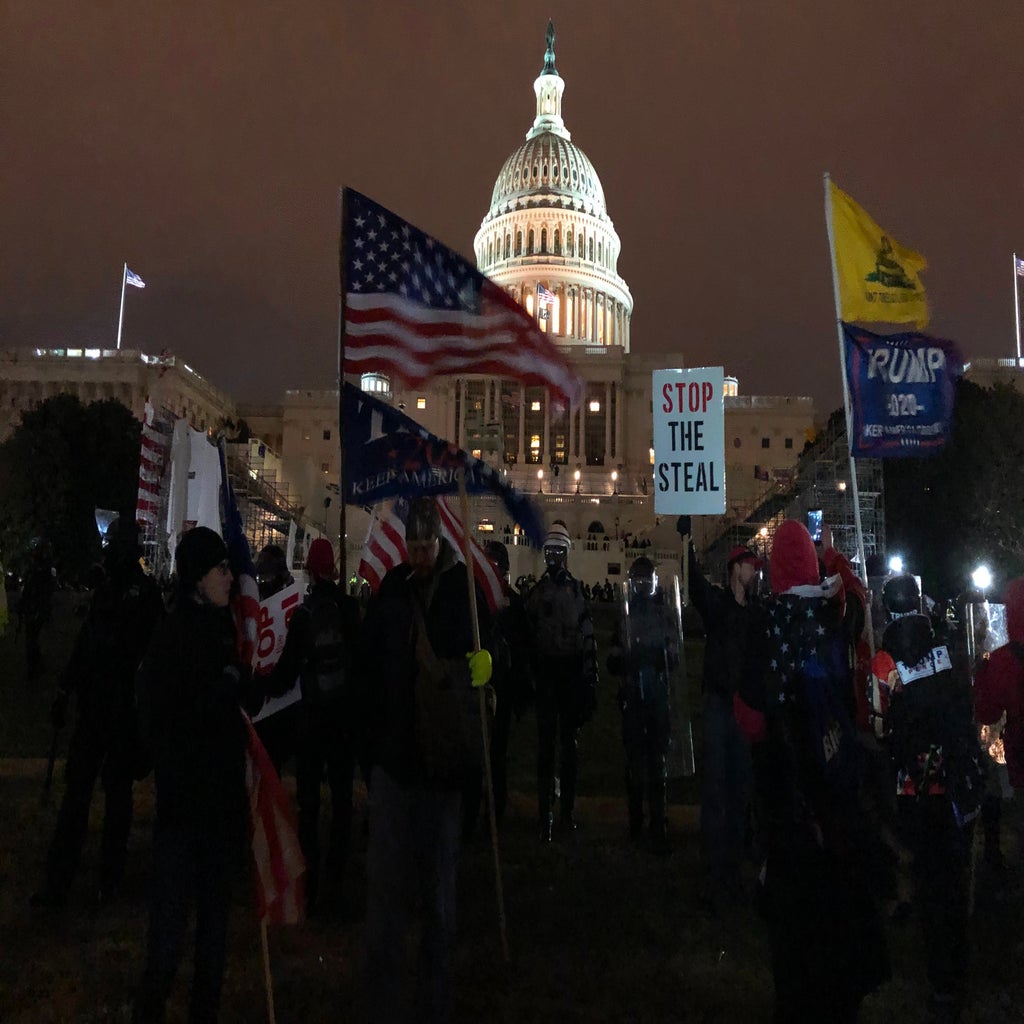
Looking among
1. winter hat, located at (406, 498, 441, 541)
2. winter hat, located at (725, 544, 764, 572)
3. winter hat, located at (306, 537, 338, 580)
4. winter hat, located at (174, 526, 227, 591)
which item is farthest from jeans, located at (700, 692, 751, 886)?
winter hat, located at (174, 526, 227, 591)

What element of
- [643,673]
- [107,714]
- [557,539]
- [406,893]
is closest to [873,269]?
[557,539]

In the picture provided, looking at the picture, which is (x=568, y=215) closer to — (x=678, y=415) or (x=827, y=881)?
(x=678, y=415)

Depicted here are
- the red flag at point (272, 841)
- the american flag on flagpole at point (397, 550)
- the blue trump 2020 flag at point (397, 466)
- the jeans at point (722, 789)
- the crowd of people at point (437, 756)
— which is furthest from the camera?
the american flag on flagpole at point (397, 550)

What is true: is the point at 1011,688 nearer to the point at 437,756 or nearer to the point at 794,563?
the point at 794,563

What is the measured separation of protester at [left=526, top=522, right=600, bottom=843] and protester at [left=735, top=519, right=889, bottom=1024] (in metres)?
2.80

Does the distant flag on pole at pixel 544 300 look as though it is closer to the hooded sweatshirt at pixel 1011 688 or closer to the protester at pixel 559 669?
the protester at pixel 559 669

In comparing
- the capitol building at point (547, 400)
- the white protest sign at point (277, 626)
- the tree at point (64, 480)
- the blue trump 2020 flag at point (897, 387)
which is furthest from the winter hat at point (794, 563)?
the capitol building at point (547, 400)

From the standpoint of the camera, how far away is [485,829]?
6723mm

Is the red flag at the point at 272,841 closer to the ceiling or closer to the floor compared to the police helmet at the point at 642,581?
closer to the floor

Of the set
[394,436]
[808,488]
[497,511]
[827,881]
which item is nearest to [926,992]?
[827,881]

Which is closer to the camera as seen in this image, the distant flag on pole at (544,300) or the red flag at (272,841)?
the red flag at (272,841)

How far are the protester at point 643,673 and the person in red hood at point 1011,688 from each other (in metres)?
2.29

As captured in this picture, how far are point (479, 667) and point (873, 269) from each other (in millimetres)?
5319

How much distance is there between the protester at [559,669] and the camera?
6.55 meters
